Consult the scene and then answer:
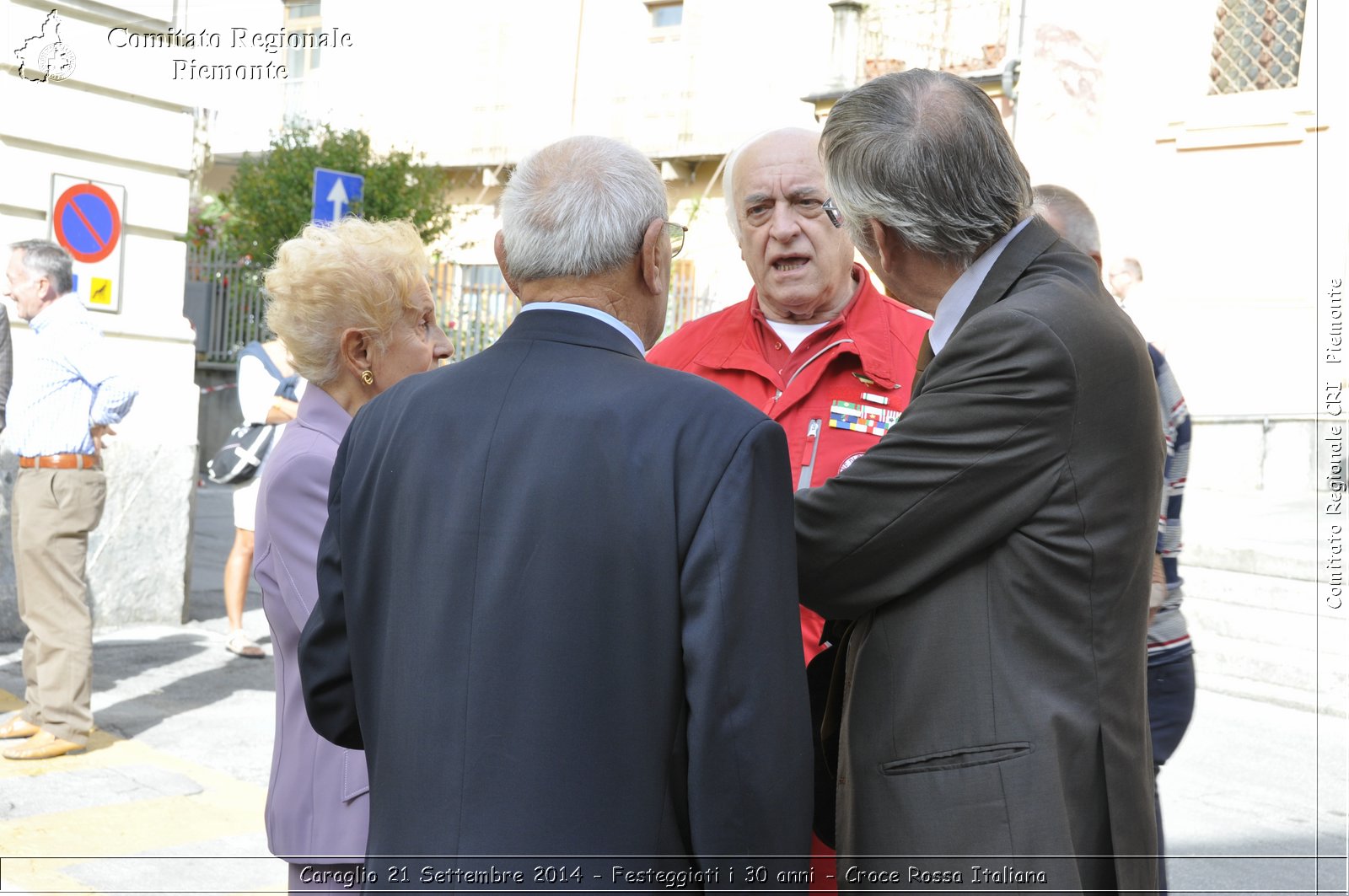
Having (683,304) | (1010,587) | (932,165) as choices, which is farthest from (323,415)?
(683,304)

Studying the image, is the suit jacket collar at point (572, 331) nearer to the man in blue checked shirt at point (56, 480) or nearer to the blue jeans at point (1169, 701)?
the blue jeans at point (1169, 701)

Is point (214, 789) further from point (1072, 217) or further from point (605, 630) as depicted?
point (605, 630)

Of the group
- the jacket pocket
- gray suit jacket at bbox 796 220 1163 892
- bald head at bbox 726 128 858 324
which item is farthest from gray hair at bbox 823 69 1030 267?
bald head at bbox 726 128 858 324

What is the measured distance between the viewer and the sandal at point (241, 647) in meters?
7.40

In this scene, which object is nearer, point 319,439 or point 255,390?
point 319,439

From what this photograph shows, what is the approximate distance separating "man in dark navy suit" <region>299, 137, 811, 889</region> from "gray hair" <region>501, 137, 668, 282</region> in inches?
5.2

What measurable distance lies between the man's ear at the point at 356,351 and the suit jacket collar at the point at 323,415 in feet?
0.26

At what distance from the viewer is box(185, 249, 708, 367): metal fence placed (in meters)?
16.7

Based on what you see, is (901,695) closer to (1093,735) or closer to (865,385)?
(1093,735)

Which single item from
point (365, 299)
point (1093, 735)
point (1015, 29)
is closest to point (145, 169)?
point (365, 299)

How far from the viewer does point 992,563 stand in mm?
1901

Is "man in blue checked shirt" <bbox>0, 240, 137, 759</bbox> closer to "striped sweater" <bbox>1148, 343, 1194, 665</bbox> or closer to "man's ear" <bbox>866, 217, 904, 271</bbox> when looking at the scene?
"striped sweater" <bbox>1148, 343, 1194, 665</bbox>

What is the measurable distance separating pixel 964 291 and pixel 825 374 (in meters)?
0.90

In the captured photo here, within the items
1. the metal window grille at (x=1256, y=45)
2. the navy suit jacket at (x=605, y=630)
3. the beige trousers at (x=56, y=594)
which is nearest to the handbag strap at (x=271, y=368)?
the beige trousers at (x=56, y=594)
